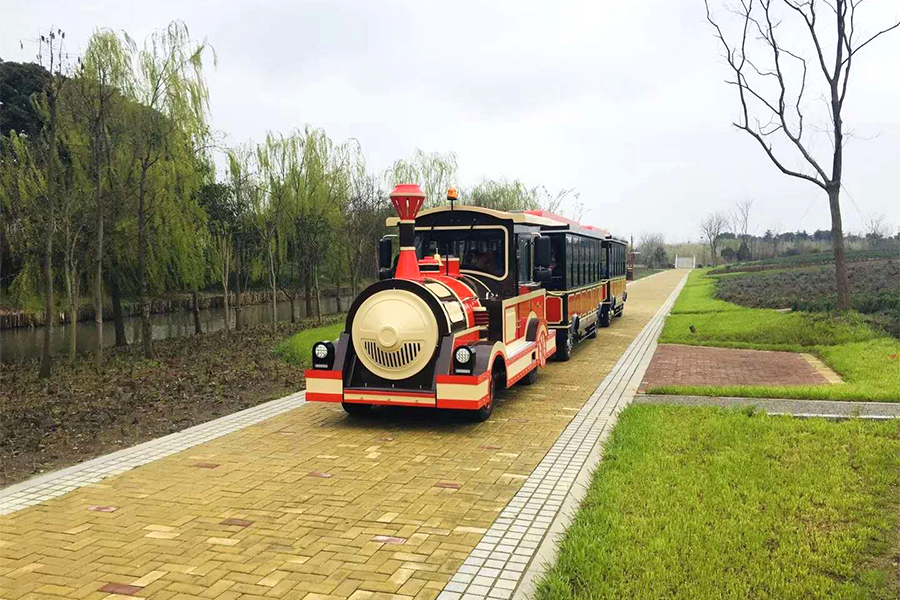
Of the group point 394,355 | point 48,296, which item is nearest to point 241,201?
point 48,296

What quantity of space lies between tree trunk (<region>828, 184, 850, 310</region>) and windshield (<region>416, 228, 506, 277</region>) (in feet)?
33.0

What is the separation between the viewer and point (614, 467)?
20.4 ft

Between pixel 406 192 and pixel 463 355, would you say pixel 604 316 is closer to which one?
pixel 406 192

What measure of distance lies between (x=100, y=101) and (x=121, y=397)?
613 centimetres

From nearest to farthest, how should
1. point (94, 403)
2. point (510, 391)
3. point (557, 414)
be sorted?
point (557, 414) < point (94, 403) < point (510, 391)

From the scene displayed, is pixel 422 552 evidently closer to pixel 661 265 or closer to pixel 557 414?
pixel 557 414

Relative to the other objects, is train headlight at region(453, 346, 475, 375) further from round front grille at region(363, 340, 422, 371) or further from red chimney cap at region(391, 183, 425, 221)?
red chimney cap at region(391, 183, 425, 221)

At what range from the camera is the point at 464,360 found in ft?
25.8

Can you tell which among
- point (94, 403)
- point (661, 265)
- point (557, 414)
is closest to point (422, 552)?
point (557, 414)

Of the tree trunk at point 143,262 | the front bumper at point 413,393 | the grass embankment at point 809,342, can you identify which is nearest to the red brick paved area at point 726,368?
the grass embankment at point 809,342

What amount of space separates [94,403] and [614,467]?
7.40 meters

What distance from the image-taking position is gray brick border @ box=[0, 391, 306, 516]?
18.9ft

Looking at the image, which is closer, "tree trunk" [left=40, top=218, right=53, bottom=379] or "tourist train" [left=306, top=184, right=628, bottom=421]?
"tourist train" [left=306, top=184, right=628, bottom=421]

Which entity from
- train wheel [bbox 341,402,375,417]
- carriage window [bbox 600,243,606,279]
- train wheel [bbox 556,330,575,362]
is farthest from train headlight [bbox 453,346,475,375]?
carriage window [bbox 600,243,606,279]
